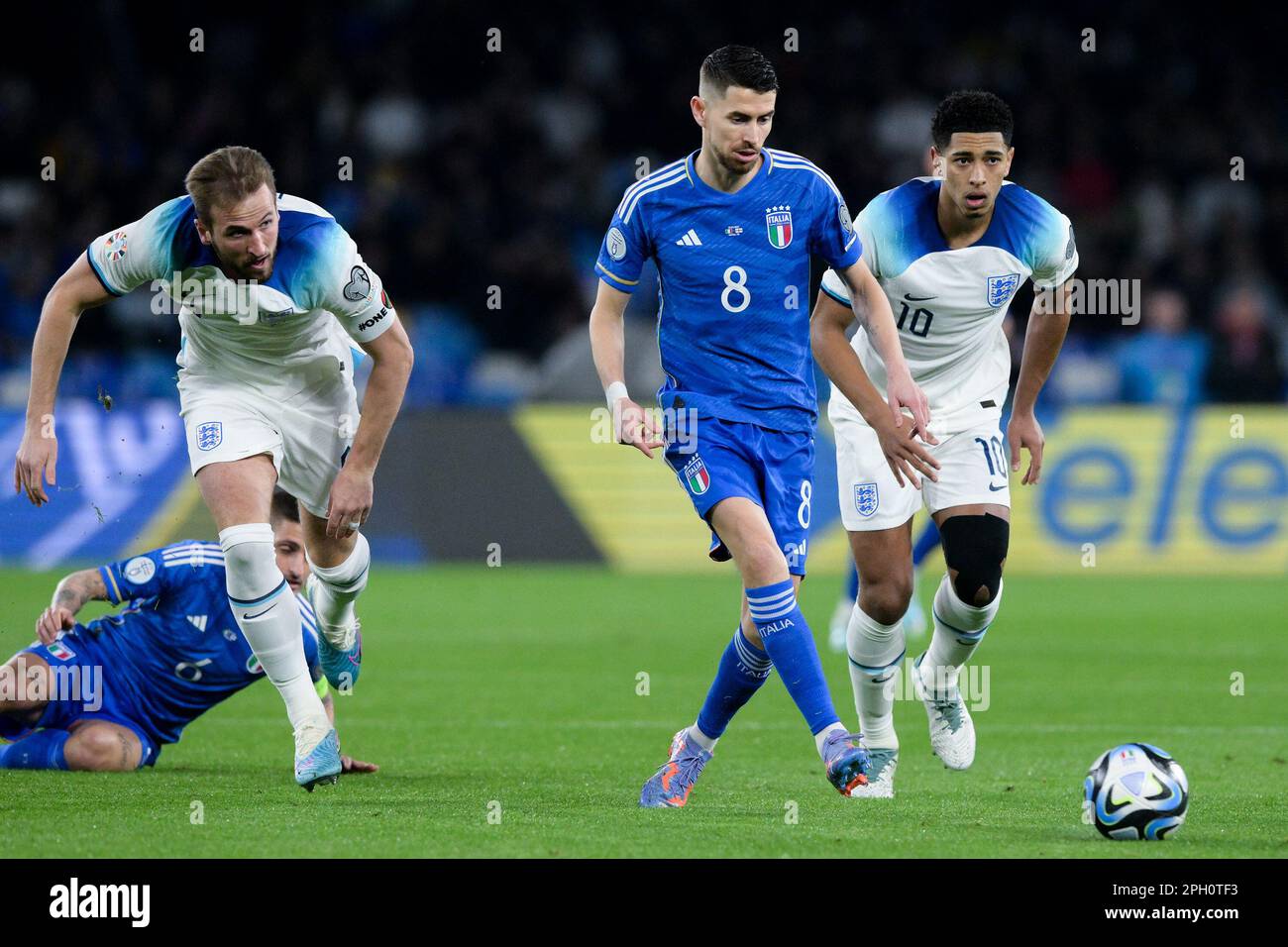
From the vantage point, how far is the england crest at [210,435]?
6379 millimetres

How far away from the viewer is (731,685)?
20.5 feet

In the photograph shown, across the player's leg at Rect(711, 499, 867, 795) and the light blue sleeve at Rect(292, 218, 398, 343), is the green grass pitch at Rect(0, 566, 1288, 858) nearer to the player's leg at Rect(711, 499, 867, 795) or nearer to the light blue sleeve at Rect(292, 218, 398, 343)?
the player's leg at Rect(711, 499, 867, 795)

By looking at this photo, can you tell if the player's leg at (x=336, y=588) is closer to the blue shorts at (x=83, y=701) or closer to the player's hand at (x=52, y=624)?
the blue shorts at (x=83, y=701)

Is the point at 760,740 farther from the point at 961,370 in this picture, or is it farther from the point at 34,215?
the point at 34,215

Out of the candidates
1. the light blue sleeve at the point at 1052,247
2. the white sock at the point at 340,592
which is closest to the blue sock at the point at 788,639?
the light blue sleeve at the point at 1052,247

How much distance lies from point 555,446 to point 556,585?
1.58 metres

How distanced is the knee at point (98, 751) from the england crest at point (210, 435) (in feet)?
3.92

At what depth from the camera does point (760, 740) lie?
8047 mm

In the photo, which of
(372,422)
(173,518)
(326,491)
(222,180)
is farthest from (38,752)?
(173,518)

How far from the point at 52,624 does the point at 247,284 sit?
1.37 m

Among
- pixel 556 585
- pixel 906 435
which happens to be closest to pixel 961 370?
pixel 906 435

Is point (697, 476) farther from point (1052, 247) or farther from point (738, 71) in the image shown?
point (1052, 247)

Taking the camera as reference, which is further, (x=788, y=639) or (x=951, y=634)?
(x=951, y=634)

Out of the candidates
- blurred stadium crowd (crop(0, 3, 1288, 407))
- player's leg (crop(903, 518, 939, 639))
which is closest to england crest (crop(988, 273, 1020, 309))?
player's leg (crop(903, 518, 939, 639))
